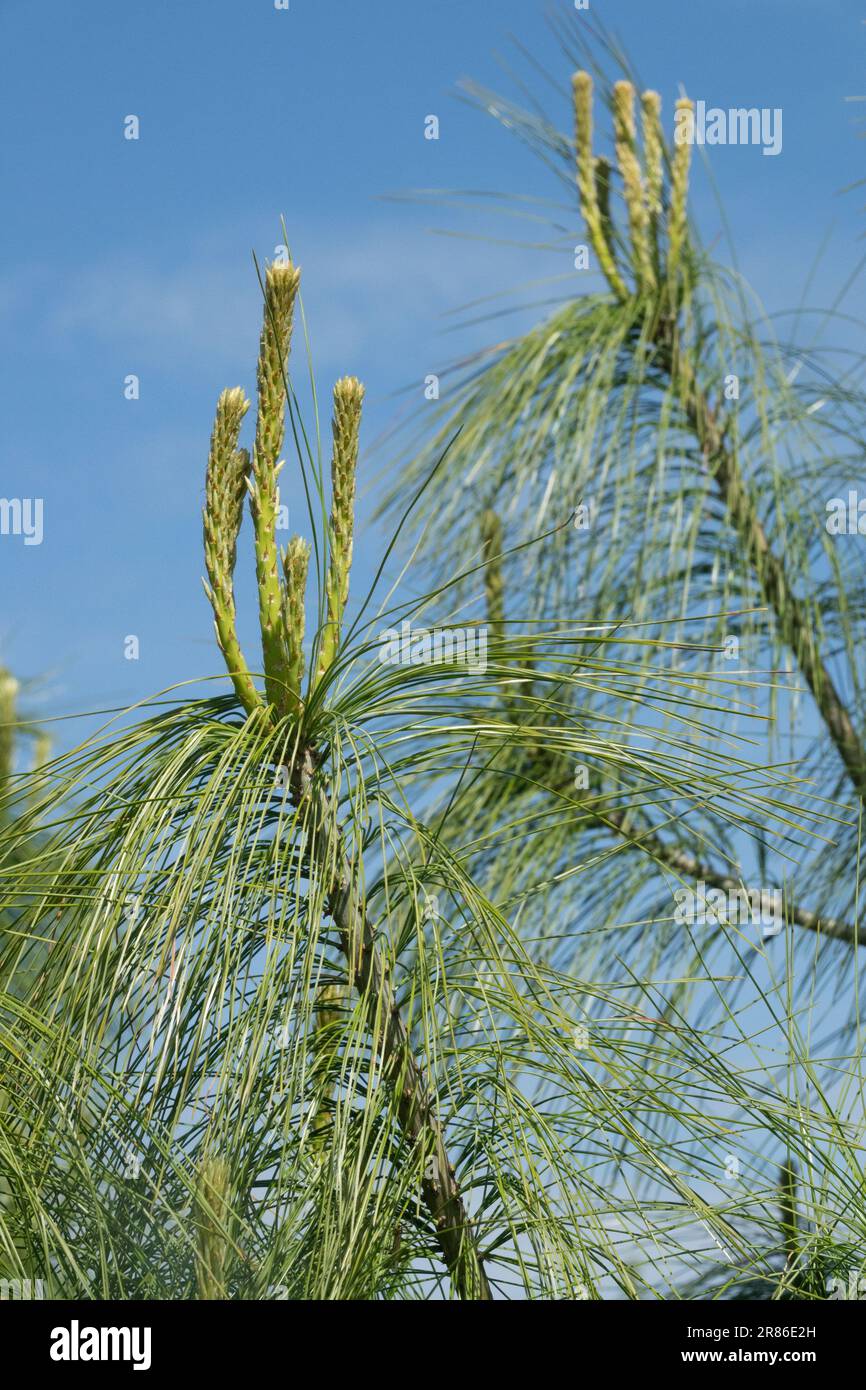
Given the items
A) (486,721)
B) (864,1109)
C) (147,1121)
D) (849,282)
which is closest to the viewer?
(147,1121)

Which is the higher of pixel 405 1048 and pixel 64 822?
pixel 64 822

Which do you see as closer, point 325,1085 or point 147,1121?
point 147,1121

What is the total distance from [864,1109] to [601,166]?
1.03 meters

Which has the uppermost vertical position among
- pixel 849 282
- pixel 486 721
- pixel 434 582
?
pixel 849 282

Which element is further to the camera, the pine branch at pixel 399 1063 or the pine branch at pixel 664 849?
the pine branch at pixel 664 849

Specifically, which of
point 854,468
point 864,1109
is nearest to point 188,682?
point 864,1109

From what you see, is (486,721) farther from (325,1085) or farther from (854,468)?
(854,468)

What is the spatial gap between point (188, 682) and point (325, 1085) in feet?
0.77

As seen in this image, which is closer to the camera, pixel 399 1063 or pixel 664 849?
pixel 399 1063

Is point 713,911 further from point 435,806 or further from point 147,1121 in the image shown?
point 435,806

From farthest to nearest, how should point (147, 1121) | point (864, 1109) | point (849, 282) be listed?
1. point (849, 282)
2. point (864, 1109)
3. point (147, 1121)

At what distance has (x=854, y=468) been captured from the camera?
56.2 inches

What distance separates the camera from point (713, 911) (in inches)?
26.2

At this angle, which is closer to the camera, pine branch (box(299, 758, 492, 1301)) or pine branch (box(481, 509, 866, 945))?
pine branch (box(299, 758, 492, 1301))
